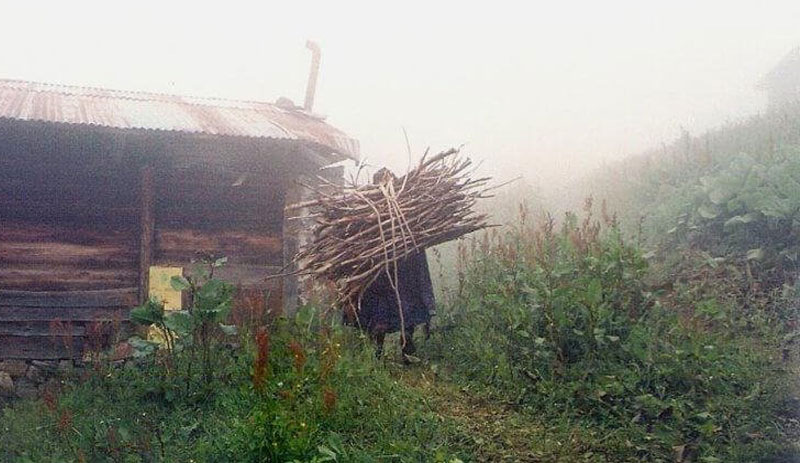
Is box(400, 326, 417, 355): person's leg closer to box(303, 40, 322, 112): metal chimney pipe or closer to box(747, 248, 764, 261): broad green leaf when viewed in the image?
box(747, 248, 764, 261): broad green leaf

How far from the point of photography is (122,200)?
7520mm

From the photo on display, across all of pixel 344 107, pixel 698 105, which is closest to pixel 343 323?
pixel 698 105

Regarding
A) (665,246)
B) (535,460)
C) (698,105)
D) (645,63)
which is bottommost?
(535,460)

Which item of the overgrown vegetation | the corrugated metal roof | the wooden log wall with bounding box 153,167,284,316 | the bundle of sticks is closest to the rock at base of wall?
the overgrown vegetation

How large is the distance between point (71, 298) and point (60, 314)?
0.20 m

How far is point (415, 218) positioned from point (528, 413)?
175 cm

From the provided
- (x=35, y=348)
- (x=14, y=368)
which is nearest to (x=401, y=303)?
(x=35, y=348)

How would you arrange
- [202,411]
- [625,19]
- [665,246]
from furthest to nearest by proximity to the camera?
[625,19] → [665,246] → [202,411]

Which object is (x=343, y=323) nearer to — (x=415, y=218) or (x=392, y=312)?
(x=392, y=312)

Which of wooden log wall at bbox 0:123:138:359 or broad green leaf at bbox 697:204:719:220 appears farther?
wooden log wall at bbox 0:123:138:359

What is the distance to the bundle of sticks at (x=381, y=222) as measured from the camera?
5.14m

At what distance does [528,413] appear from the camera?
4.32m

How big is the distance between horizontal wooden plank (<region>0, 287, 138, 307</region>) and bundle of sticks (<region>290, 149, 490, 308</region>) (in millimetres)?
2992

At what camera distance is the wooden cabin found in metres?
7.07
